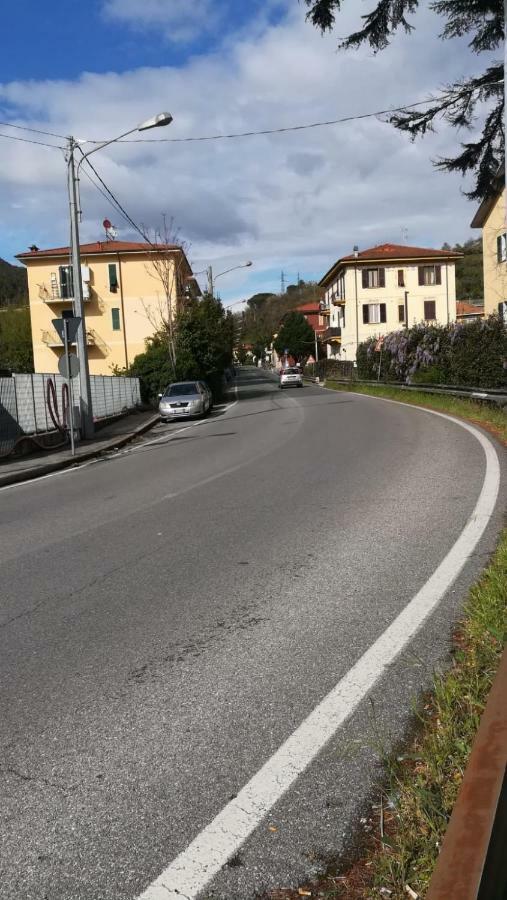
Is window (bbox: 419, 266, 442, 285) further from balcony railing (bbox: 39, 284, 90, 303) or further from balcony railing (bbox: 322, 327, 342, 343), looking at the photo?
balcony railing (bbox: 39, 284, 90, 303)

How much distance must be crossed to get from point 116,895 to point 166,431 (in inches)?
810

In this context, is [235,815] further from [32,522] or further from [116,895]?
[32,522]

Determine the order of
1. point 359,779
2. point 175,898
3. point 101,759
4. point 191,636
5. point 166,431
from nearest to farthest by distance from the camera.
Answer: point 175,898 → point 359,779 → point 101,759 → point 191,636 → point 166,431

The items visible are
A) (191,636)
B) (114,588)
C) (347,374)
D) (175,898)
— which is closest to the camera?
(175,898)

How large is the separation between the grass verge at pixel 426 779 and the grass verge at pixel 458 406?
9.84m

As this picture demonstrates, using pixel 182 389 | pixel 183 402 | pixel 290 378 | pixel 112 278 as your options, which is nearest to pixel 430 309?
pixel 290 378

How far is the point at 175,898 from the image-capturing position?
212 cm

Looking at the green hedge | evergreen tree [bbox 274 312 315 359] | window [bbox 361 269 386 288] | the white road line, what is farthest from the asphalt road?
evergreen tree [bbox 274 312 315 359]

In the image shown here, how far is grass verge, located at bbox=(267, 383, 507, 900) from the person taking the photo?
2135 millimetres

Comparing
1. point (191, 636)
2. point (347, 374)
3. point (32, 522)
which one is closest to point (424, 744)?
point (191, 636)

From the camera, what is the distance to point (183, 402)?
26422mm

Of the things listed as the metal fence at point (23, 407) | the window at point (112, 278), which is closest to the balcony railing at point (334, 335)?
the window at point (112, 278)

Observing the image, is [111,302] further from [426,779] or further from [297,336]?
[297,336]

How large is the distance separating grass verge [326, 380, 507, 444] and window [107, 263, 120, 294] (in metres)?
22.9
